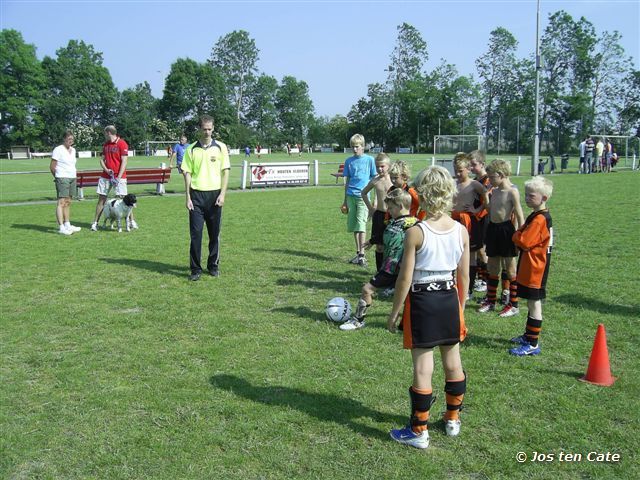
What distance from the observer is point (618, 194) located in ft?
61.2

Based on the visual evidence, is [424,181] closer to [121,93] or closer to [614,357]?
[614,357]

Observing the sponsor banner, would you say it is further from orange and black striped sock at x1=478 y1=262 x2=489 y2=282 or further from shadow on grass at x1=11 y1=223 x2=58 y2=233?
orange and black striped sock at x1=478 y1=262 x2=489 y2=282

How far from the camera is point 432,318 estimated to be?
11.4 feet

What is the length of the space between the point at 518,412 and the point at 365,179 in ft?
17.2

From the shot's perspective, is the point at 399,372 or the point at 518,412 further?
the point at 399,372

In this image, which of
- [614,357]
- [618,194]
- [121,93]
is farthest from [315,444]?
[121,93]

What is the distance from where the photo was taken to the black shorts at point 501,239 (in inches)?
246

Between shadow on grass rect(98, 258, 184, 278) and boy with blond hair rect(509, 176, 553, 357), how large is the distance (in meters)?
5.03

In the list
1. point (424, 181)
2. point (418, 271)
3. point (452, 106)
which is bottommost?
point (418, 271)

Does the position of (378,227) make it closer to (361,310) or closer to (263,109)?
(361,310)

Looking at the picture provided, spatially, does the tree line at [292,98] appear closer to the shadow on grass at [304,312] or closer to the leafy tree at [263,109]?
the leafy tree at [263,109]

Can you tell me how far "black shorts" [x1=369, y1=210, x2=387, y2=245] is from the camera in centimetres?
693

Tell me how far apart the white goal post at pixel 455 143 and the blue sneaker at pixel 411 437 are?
1273 inches

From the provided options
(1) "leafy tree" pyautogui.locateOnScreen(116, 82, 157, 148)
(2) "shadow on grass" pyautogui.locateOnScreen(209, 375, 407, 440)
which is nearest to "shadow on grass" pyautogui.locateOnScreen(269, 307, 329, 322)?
(2) "shadow on grass" pyautogui.locateOnScreen(209, 375, 407, 440)
